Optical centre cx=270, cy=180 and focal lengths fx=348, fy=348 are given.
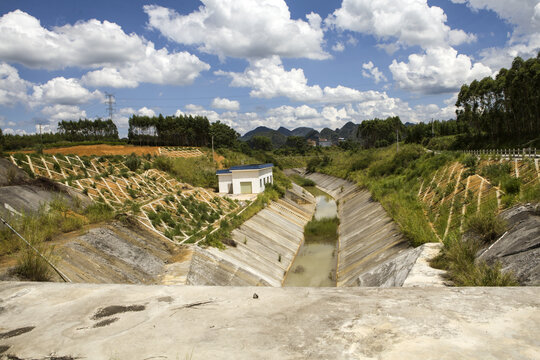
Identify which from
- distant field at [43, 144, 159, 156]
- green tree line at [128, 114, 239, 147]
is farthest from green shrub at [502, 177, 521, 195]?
green tree line at [128, 114, 239, 147]

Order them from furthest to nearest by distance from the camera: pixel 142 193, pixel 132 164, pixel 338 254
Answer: pixel 132 164 < pixel 142 193 < pixel 338 254

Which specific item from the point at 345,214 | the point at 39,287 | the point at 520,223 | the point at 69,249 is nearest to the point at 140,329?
the point at 39,287

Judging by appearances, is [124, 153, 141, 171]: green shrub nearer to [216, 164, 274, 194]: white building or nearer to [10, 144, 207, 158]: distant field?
[216, 164, 274, 194]: white building

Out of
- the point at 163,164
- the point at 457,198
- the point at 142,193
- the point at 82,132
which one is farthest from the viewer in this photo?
the point at 82,132

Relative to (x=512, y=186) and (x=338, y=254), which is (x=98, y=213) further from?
(x=512, y=186)

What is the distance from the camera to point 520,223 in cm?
1047

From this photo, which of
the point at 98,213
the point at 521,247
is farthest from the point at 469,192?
the point at 98,213

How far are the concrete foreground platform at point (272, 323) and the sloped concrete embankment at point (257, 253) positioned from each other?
26.5 ft

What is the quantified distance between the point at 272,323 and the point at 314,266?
18464mm

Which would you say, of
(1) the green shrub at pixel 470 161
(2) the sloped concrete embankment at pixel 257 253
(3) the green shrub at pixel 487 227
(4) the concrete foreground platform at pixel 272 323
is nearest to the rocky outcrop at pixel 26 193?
(2) the sloped concrete embankment at pixel 257 253

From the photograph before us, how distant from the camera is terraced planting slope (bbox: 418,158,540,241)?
16359 millimetres

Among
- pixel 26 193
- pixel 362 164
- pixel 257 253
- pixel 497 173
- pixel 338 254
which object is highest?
pixel 26 193

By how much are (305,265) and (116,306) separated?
18348 millimetres

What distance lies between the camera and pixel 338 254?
23281mm
